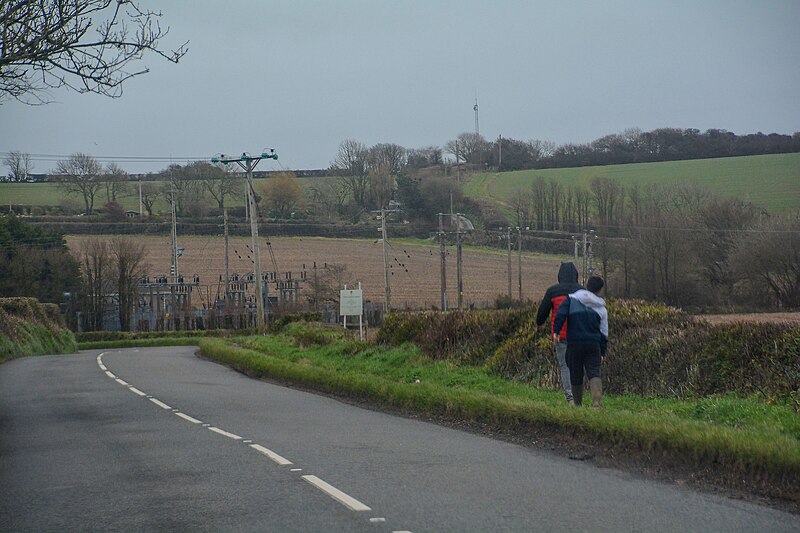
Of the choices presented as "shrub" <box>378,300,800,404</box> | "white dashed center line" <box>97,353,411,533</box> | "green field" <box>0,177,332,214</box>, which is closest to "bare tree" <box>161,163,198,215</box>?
"green field" <box>0,177,332,214</box>

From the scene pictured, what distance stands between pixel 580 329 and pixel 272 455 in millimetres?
4726

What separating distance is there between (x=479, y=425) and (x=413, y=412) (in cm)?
227

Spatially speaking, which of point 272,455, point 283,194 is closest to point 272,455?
point 272,455

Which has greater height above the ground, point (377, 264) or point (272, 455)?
point (272, 455)

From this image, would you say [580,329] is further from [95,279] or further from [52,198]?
[52,198]

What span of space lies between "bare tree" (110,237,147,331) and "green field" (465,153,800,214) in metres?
35.9

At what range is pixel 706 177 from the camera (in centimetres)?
7931

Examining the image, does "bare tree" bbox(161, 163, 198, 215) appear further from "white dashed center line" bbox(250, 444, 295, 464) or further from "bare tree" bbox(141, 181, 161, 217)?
"white dashed center line" bbox(250, 444, 295, 464)

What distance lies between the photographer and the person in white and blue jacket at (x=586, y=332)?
12578mm

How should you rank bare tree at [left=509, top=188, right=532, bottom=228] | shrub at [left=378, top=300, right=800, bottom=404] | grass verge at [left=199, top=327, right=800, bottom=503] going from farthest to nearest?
bare tree at [left=509, top=188, right=532, bottom=228]
shrub at [left=378, top=300, right=800, bottom=404]
grass verge at [left=199, top=327, right=800, bottom=503]

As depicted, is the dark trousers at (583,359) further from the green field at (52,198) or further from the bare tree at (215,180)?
the green field at (52,198)

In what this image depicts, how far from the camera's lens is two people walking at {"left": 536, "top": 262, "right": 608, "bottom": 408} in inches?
496

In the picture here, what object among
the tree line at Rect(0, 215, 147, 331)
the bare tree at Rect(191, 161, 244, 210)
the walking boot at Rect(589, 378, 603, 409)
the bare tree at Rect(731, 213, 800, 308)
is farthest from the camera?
the bare tree at Rect(191, 161, 244, 210)

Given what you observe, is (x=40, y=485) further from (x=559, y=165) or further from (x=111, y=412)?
(x=559, y=165)
